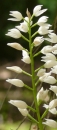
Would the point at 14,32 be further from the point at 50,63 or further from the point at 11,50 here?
the point at 11,50

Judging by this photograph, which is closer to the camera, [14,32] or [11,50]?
[14,32]

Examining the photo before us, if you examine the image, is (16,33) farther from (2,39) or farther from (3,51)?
(3,51)

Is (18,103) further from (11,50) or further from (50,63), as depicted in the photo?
(11,50)

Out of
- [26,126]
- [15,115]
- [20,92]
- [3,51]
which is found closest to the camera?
[26,126]

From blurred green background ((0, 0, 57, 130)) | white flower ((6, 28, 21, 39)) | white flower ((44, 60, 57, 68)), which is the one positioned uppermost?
blurred green background ((0, 0, 57, 130))

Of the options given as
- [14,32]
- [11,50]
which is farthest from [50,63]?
[11,50]

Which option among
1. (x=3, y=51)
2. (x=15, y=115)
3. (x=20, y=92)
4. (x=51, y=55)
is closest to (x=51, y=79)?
(x=51, y=55)

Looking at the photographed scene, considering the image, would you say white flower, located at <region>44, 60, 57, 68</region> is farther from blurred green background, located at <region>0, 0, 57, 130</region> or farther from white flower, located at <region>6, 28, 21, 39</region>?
blurred green background, located at <region>0, 0, 57, 130</region>

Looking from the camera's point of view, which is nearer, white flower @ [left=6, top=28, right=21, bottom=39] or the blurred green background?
white flower @ [left=6, top=28, right=21, bottom=39]

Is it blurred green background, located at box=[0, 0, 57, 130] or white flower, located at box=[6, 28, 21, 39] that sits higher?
blurred green background, located at box=[0, 0, 57, 130]

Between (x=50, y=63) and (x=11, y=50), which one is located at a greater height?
(x=11, y=50)

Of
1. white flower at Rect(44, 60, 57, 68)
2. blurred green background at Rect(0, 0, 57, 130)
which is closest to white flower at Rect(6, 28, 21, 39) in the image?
white flower at Rect(44, 60, 57, 68)
